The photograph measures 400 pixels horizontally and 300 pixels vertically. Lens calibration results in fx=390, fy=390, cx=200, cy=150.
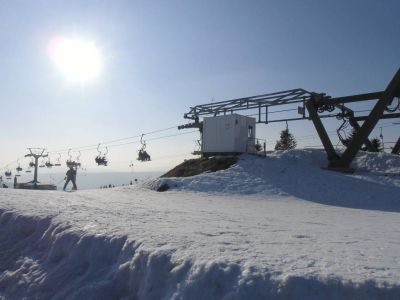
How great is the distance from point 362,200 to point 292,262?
13.7 meters

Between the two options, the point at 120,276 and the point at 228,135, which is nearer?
the point at 120,276

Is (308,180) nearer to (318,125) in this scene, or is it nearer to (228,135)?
(318,125)

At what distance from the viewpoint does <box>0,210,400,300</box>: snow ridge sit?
3854 millimetres

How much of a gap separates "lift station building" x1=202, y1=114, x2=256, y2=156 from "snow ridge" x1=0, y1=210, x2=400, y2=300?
764 inches

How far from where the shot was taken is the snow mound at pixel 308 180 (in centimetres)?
1736

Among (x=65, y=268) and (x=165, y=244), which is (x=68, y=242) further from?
(x=165, y=244)

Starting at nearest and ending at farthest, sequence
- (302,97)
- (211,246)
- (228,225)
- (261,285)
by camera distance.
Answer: (261,285)
(211,246)
(228,225)
(302,97)

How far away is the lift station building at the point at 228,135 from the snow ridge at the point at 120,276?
19.4 metres

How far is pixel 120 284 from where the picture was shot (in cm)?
506

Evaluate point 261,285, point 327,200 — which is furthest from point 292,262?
point 327,200

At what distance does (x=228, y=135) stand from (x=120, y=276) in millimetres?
21753

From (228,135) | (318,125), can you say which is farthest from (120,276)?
(228,135)

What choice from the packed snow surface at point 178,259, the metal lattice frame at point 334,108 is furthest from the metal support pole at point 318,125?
the packed snow surface at point 178,259

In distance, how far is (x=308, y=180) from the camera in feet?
67.7
